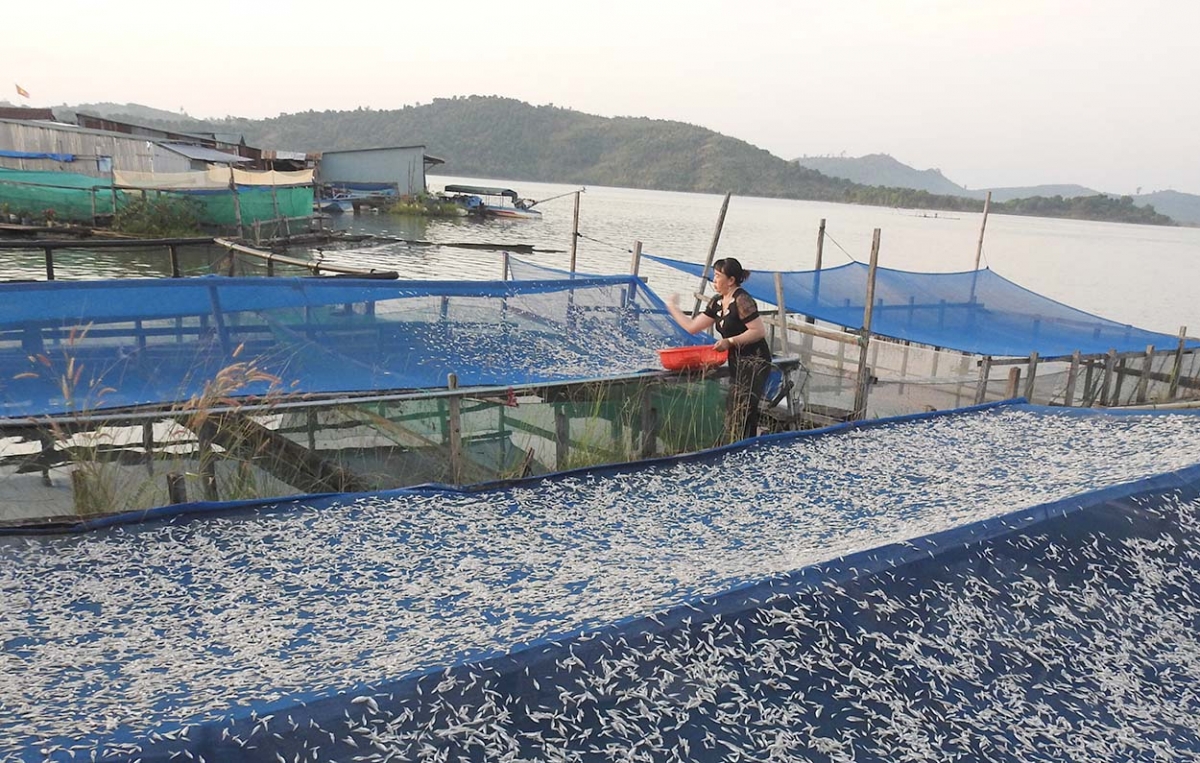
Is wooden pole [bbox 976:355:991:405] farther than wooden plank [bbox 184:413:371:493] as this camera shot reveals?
Yes

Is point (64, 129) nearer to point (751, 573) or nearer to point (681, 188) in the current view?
point (751, 573)

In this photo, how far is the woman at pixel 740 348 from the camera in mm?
5555

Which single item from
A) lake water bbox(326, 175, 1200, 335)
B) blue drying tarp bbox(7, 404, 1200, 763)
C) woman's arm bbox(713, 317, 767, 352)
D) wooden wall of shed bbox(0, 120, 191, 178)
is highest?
wooden wall of shed bbox(0, 120, 191, 178)

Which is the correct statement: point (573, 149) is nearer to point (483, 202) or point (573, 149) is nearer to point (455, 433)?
point (483, 202)

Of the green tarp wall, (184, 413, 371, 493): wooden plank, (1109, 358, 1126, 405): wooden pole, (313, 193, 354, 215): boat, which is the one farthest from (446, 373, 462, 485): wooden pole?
(313, 193, 354, 215): boat

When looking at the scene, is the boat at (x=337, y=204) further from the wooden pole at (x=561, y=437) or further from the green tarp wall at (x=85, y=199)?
the wooden pole at (x=561, y=437)

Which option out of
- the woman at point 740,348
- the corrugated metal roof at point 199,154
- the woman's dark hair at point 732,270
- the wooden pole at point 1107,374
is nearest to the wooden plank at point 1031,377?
the wooden pole at point 1107,374

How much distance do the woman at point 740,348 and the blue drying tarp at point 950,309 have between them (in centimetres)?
499

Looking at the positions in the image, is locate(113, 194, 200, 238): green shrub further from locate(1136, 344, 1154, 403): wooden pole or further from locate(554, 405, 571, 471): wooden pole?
locate(1136, 344, 1154, 403): wooden pole

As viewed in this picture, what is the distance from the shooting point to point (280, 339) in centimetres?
523

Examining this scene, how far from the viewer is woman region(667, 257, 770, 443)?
5.55 metres

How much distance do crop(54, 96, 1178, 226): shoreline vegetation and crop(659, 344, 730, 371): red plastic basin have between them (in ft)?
330

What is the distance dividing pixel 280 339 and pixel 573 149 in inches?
4353

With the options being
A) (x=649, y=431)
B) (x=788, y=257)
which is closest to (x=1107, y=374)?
(x=649, y=431)
